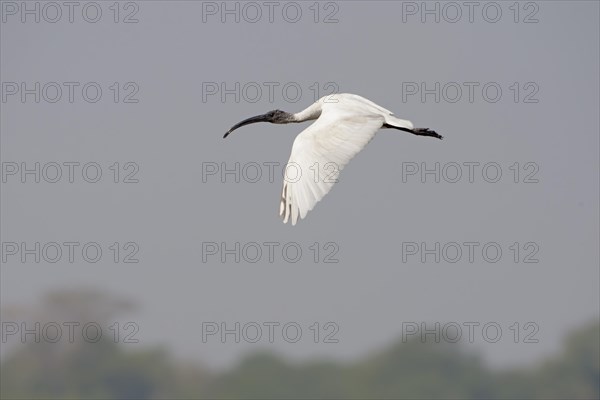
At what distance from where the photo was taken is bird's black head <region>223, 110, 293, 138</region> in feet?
63.4

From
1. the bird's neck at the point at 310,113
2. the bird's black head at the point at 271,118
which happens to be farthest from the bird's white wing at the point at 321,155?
the bird's black head at the point at 271,118

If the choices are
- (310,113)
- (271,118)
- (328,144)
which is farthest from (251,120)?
(328,144)

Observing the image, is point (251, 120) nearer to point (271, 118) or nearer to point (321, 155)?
point (271, 118)

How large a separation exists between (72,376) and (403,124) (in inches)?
1002

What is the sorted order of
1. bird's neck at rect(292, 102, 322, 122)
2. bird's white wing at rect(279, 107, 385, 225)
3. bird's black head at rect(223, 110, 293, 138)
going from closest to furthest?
bird's white wing at rect(279, 107, 385, 225) < bird's neck at rect(292, 102, 322, 122) < bird's black head at rect(223, 110, 293, 138)

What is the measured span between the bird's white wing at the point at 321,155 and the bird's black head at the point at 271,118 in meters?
3.04

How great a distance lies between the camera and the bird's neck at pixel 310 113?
1814cm

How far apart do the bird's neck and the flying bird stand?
39 centimetres

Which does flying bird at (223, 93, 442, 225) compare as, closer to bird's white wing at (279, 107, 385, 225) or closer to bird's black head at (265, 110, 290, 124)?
bird's white wing at (279, 107, 385, 225)

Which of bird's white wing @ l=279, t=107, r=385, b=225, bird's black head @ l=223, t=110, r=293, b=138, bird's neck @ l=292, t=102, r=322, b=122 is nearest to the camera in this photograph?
bird's white wing @ l=279, t=107, r=385, b=225

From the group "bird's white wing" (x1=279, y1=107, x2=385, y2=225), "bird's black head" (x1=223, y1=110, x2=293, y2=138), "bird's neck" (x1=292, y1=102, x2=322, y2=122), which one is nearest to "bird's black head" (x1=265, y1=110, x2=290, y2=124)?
"bird's black head" (x1=223, y1=110, x2=293, y2=138)

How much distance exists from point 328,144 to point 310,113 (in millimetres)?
3281

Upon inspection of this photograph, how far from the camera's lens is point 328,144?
15.1 metres

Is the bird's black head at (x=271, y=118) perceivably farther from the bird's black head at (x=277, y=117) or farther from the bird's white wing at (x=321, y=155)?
the bird's white wing at (x=321, y=155)
